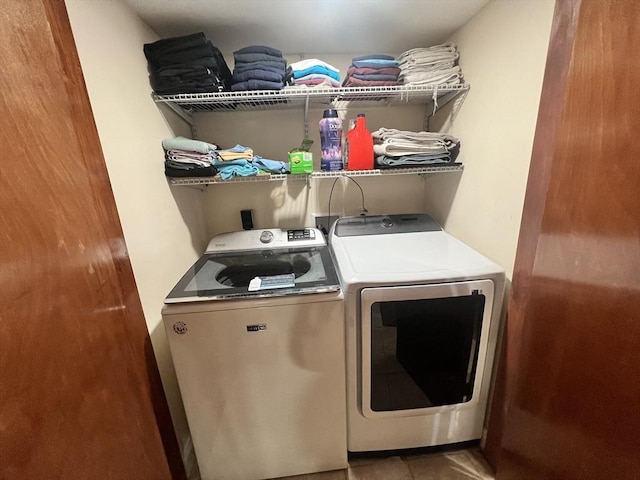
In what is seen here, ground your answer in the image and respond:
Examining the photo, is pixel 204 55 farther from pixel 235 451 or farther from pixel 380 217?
pixel 235 451

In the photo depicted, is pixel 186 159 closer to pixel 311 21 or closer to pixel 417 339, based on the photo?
pixel 311 21

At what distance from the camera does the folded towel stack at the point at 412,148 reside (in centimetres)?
143

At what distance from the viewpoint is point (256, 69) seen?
1.30 metres

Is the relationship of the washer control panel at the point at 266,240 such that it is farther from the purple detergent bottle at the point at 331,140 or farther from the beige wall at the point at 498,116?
the beige wall at the point at 498,116

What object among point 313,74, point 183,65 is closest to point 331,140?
point 313,74

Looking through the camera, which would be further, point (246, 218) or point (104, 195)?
point (246, 218)

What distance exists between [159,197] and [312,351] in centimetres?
100

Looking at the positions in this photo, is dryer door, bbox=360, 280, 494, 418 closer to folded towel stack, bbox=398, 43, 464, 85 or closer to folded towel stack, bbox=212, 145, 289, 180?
folded towel stack, bbox=212, 145, 289, 180

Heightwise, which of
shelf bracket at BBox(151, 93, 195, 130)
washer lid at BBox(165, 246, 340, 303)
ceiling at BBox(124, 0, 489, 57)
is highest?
ceiling at BBox(124, 0, 489, 57)

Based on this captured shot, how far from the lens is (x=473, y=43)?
134cm

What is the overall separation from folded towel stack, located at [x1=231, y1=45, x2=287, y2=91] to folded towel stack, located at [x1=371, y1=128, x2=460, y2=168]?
61 cm

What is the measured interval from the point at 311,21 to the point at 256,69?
35 centimetres

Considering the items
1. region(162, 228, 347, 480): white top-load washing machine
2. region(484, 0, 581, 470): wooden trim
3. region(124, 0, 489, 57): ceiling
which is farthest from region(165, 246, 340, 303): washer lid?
region(124, 0, 489, 57): ceiling

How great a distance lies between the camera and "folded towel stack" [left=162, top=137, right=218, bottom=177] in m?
1.32
